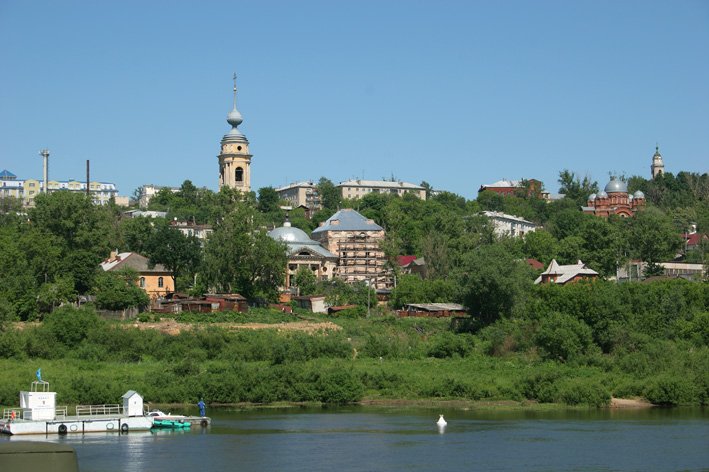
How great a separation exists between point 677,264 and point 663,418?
56600mm

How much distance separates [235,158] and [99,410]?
59.8 m


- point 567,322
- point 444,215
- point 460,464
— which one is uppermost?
point 444,215

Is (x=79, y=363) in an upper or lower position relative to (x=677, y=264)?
lower

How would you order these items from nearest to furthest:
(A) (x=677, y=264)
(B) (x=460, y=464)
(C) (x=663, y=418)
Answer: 1. (B) (x=460, y=464)
2. (C) (x=663, y=418)
3. (A) (x=677, y=264)

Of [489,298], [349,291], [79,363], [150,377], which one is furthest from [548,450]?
[349,291]

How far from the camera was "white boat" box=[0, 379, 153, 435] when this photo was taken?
37.4 metres

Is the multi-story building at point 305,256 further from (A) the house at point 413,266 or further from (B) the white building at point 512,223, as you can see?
(B) the white building at point 512,223

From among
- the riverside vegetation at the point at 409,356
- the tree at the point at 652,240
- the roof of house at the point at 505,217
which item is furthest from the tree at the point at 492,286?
the roof of house at the point at 505,217

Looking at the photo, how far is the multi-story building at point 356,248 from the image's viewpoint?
305 ft

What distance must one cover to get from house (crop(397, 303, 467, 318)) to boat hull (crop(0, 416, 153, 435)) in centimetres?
3276

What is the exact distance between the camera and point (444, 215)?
326ft

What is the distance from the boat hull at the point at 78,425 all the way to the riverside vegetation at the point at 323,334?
5300mm

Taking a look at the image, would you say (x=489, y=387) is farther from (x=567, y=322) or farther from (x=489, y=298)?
(x=489, y=298)

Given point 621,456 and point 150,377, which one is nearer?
point 621,456
